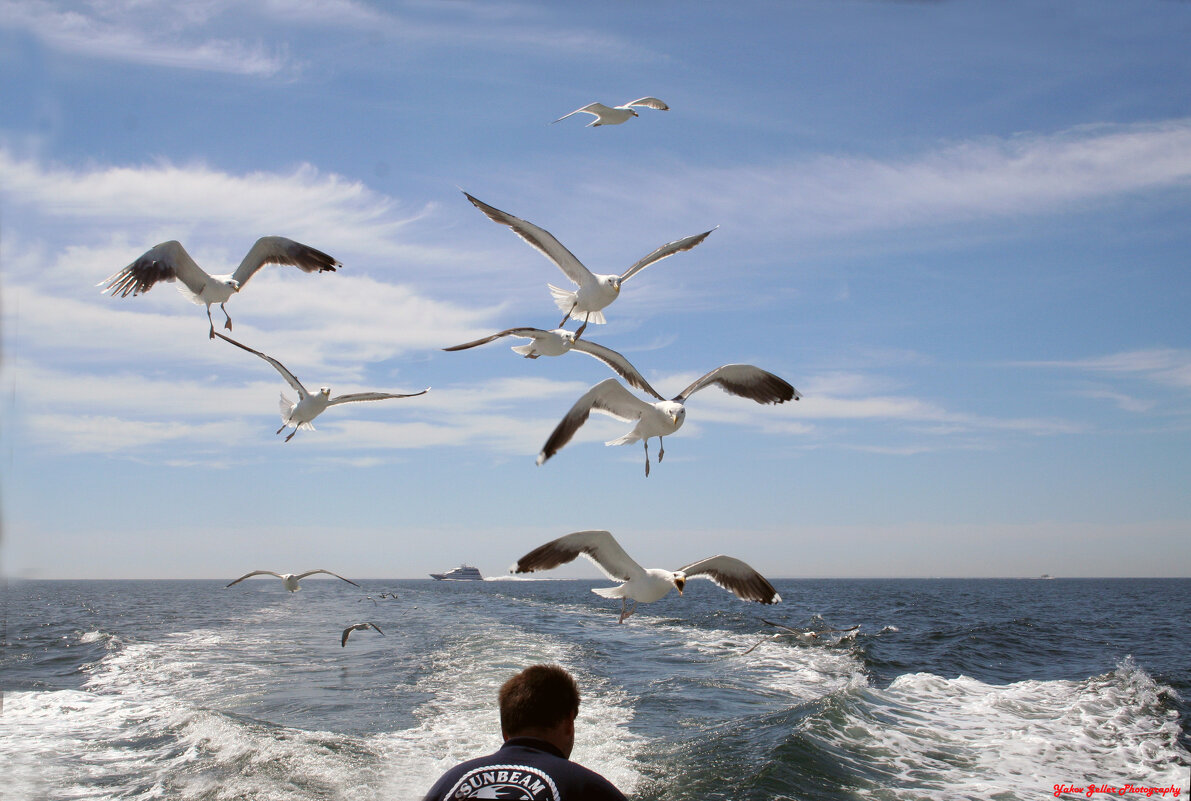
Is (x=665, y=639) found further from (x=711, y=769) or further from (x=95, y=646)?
(x=95, y=646)

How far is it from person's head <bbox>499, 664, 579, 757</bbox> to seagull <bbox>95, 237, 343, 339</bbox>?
513 centimetres

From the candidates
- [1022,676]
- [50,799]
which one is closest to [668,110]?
[50,799]

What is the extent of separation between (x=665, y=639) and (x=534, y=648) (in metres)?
3.60

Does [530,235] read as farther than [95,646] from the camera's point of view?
No

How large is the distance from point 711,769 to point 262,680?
9178mm

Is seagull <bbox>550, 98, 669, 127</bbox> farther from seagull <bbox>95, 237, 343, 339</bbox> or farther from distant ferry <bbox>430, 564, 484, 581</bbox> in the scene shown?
distant ferry <bbox>430, 564, 484, 581</bbox>

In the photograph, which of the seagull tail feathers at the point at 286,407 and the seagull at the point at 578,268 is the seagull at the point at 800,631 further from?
the seagull tail feathers at the point at 286,407

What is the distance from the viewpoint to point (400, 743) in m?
10.7

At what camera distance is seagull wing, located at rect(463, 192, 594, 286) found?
727 cm

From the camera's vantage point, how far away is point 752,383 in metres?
6.58

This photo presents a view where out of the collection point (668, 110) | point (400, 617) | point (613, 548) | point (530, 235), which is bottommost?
point (400, 617)

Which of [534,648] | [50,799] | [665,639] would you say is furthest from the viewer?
[665,639]

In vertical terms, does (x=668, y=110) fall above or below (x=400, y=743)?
above

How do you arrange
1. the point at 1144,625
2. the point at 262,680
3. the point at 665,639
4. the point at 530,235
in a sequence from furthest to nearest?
the point at 1144,625 → the point at 665,639 → the point at 262,680 → the point at 530,235
